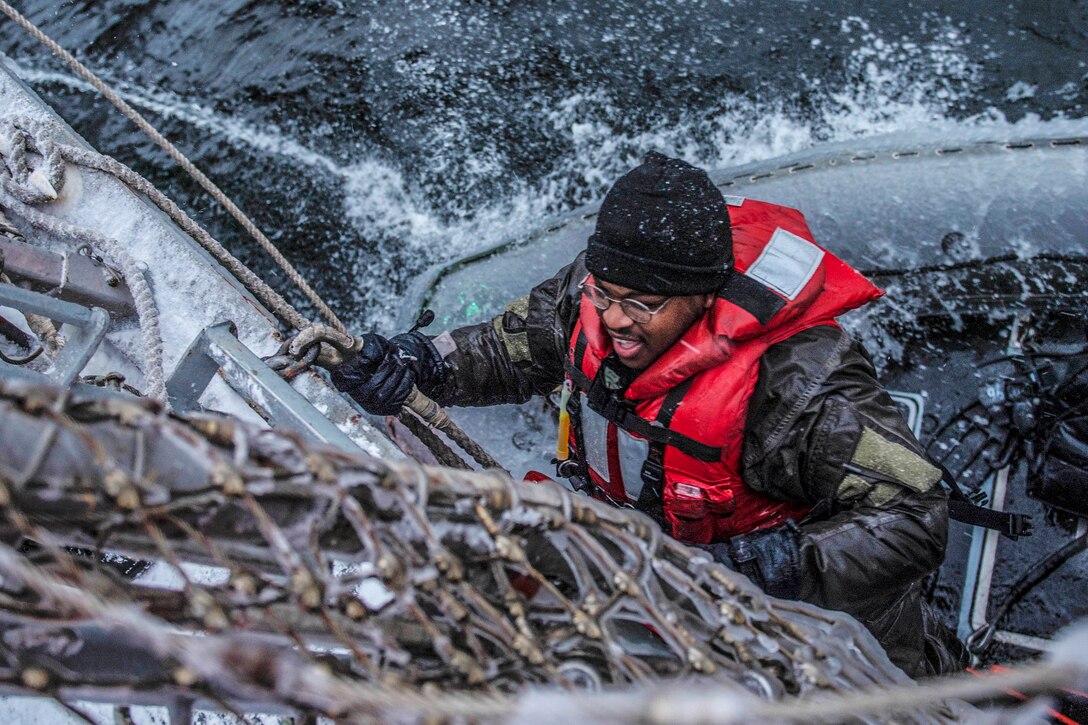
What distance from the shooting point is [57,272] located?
232 cm

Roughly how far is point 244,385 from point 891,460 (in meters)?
1.63

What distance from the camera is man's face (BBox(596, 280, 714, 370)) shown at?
212 cm

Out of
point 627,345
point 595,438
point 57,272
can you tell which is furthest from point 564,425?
point 57,272

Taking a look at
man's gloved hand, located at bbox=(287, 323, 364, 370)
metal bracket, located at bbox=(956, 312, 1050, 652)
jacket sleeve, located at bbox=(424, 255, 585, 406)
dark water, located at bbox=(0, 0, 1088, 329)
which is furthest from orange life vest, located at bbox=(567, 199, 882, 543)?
dark water, located at bbox=(0, 0, 1088, 329)

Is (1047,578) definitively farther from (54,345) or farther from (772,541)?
(54,345)

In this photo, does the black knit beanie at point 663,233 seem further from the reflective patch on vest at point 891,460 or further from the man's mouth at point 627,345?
the reflective patch on vest at point 891,460

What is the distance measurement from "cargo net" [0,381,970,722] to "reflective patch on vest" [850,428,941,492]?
2.72 ft

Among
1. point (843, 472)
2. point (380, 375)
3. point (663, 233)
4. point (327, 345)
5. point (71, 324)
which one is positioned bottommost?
point (843, 472)

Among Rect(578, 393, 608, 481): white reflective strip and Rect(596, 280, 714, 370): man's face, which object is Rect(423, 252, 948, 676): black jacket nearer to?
Rect(596, 280, 714, 370): man's face

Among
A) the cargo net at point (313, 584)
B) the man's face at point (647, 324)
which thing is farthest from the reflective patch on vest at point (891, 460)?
the cargo net at point (313, 584)

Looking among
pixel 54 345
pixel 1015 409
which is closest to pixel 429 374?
pixel 54 345

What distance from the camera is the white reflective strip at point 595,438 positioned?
248 centimetres

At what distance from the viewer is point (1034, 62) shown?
3994 mm

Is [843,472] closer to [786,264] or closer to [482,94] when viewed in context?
[786,264]
